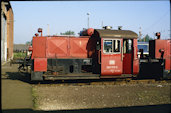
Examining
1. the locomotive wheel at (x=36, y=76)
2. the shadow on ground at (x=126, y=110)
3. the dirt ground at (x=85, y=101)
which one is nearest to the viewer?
the shadow on ground at (x=126, y=110)

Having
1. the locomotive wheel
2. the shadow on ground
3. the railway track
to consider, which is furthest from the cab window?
the shadow on ground

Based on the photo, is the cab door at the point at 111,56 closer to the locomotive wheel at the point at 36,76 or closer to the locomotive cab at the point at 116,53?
the locomotive cab at the point at 116,53

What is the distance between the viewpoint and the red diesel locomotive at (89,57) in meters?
11.0

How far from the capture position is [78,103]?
7.39 m

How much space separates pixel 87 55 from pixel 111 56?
179 cm

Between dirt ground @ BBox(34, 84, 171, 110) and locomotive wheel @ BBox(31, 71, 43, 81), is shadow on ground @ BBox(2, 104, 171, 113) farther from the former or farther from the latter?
locomotive wheel @ BBox(31, 71, 43, 81)

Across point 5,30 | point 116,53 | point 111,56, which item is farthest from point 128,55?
point 5,30

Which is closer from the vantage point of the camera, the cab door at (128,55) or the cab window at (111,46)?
the cab window at (111,46)

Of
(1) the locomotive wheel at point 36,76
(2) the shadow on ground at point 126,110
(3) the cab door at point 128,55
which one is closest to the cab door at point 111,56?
(3) the cab door at point 128,55

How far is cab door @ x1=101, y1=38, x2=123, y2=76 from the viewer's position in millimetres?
11023

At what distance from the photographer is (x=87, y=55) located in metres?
12.2

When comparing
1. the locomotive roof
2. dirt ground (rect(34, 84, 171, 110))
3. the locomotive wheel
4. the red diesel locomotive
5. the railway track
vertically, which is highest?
the locomotive roof

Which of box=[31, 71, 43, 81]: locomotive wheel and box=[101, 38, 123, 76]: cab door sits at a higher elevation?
box=[101, 38, 123, 76]: cab door

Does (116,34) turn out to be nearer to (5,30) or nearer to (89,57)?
(89,57)
